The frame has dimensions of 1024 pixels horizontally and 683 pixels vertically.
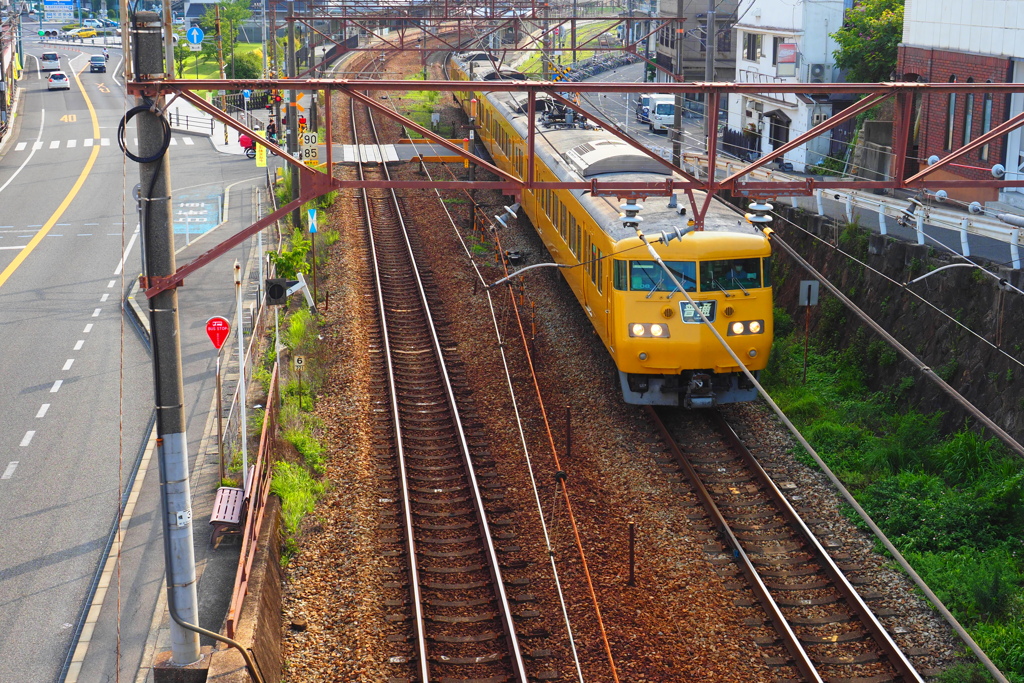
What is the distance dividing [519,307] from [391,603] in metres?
11.2

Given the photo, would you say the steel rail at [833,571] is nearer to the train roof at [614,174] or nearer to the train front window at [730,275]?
the train front window at [730,275]

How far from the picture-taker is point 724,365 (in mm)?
15773

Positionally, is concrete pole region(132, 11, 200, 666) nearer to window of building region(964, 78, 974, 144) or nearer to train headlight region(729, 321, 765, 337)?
train headlight region(729, 321, 765, 337)

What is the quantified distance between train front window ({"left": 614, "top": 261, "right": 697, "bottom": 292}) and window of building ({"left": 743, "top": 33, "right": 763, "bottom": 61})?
2639 cm

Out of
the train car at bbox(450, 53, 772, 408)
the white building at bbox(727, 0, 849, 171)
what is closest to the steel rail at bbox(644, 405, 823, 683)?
the train car at bbox(450, 53, 772, 408)

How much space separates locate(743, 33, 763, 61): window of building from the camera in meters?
39.6

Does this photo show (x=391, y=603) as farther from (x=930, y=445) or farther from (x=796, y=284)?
(x=796, y=284)

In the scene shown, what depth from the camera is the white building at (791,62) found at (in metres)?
35.9

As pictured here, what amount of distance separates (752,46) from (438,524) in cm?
3119

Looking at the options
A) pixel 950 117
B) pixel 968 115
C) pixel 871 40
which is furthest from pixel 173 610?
pixel 871 40

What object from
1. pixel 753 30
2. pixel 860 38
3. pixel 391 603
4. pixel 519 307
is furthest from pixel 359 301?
pixel 753 30

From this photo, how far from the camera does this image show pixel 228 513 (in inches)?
505

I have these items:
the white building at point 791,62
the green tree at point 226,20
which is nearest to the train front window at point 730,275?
the white building at point 791,62

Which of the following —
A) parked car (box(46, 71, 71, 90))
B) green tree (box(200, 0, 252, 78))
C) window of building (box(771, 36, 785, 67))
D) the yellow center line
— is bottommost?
the yellow center line
